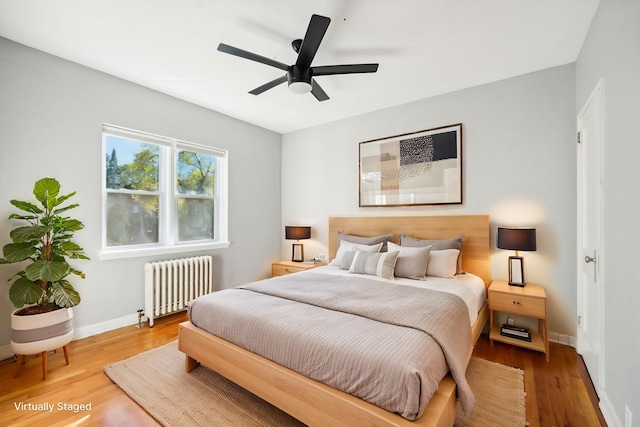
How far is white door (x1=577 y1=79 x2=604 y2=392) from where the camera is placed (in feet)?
6.10

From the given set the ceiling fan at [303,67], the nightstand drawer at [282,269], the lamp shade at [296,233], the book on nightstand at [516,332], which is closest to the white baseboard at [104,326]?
the nightstand drawer at [282,269]

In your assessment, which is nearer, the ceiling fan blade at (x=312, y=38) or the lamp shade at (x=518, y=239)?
the ceiling fan blade at (x=312, y=38)

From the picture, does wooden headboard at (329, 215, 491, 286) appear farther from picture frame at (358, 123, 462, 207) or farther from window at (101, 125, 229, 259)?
window at (101, 125, 229, 259)

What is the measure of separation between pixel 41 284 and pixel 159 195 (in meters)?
1.49

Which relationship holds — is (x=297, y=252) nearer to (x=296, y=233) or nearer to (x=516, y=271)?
(x=296, y=233)

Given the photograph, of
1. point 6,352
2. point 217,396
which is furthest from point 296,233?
point 6,352

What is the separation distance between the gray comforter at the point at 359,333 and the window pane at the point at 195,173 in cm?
199

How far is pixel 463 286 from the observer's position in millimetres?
2527

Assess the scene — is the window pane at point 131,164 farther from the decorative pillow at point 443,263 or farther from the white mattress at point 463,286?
the decorative pillow at point 443,263

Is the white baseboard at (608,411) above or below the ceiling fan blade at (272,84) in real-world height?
below

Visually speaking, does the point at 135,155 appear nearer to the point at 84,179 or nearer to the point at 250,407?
the point at 84,179

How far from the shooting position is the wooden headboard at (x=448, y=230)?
3.04m

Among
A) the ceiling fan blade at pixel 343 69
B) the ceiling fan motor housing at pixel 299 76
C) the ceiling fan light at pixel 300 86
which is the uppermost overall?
the ceiling fan blade at pixel 343 69

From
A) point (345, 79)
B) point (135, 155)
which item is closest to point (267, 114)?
point (345, 79)
